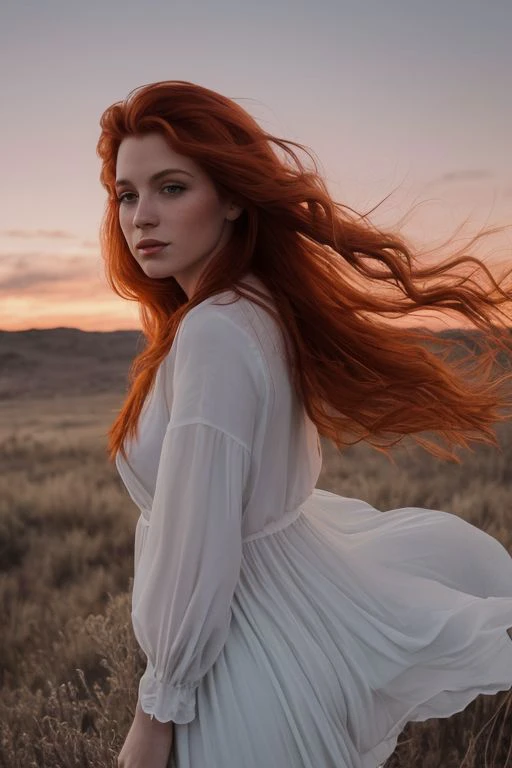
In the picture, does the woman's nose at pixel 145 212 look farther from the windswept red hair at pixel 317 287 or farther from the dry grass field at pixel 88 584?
the dry grass field at pixel 88 584

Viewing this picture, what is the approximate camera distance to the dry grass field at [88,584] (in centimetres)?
347

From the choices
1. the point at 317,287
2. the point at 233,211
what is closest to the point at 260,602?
the point at 317,287

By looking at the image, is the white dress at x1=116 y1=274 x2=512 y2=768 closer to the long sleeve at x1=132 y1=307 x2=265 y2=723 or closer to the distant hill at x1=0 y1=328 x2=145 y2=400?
the long sleeve at x1=132 y1=307 x2=265 y2=723

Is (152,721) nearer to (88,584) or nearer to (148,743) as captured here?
(148,743)

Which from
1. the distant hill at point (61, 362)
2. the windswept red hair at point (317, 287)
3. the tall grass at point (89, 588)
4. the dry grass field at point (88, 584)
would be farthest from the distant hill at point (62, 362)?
the windswept red hair at point (317, 287)

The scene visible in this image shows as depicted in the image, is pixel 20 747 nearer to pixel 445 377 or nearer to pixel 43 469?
pixel 445 377

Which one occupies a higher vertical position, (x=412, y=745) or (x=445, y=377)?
(x=445, y=377)

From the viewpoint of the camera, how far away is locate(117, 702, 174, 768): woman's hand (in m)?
2.00

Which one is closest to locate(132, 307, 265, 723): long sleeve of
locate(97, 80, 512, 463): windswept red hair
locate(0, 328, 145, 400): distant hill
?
locate(97, 80, 512, 463): windswept red hair

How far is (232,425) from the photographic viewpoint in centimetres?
196

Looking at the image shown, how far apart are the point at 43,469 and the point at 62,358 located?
56.2 ft

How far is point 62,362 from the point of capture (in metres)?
26.4

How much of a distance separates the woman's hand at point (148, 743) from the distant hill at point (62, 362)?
19.1 meters

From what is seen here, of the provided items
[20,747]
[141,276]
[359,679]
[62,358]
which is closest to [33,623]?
[20,747]
